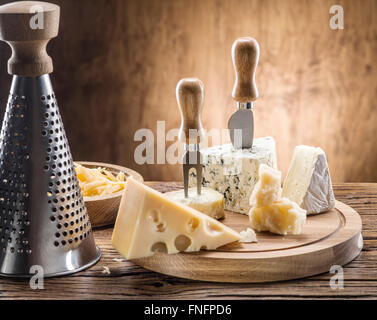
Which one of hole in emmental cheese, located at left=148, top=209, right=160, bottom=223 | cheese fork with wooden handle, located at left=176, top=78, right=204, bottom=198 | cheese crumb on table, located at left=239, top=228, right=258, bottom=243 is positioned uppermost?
cheese fork with wooden handle, located at left=176, top=78, right=204, bottom=198

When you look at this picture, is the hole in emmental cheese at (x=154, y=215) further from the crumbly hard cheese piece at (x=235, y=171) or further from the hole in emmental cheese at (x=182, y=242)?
the crumbly hard cheese piece at (x=235, y=171)

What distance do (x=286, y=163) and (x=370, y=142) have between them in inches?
12.1

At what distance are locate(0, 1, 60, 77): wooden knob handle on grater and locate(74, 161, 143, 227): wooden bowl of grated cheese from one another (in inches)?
14.8

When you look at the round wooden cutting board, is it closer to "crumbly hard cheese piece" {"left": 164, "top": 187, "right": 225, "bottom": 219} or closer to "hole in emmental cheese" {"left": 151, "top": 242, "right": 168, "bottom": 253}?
"hole in emmental cheese" {"left": 151, "top": 242, "right": 168, "bottom": 253}

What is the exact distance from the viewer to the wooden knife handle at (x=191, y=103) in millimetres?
1374

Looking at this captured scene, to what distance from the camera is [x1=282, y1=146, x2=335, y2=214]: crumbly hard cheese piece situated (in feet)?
4.79

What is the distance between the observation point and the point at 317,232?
1351 millimetres

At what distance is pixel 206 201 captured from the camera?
143 cm

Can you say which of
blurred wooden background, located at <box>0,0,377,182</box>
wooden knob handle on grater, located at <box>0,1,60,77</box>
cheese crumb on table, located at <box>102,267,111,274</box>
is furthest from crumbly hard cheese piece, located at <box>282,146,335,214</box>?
blurred wooden background, located at <box>0,0,377,182</box>

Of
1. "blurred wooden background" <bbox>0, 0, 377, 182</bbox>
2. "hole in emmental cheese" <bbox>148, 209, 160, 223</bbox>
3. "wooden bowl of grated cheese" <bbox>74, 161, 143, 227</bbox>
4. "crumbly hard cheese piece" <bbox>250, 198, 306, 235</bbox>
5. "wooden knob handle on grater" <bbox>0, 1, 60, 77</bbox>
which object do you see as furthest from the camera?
"blurred wooden background" <bbox>0, 0, 377, 182</bbox>

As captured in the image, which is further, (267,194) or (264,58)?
(264,58)
